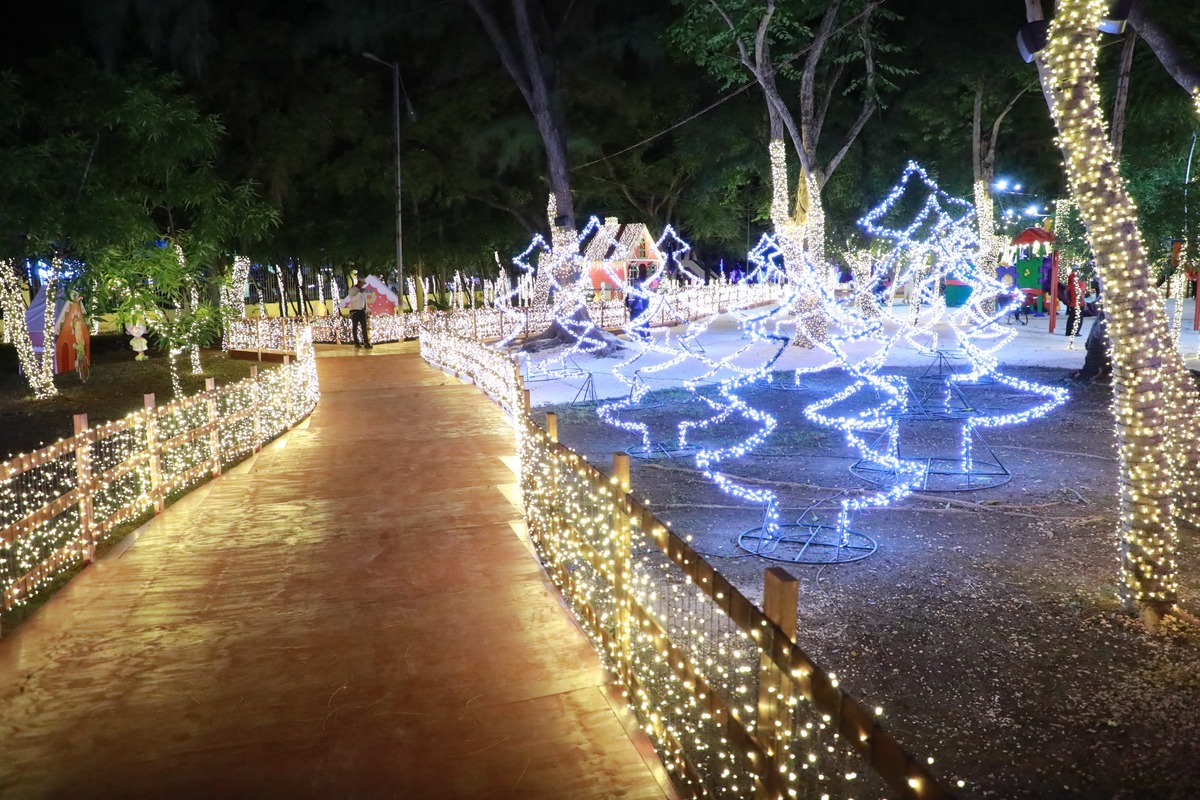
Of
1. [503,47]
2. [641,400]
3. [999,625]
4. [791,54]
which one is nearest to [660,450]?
[641,400]

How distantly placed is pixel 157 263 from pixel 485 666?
1482 centimetres

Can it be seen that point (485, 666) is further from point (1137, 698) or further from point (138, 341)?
point (138, 341)

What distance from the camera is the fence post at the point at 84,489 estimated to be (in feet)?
22.7

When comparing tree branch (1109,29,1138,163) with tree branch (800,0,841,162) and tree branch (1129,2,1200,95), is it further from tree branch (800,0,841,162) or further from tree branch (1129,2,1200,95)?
tree branch (800,0,841,162)

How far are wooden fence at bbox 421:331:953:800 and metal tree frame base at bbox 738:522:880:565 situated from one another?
2.84 feet

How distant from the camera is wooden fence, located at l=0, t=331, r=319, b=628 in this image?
20.8ft

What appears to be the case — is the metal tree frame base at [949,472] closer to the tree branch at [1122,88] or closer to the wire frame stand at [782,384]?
the wire frame stand at [782,384]

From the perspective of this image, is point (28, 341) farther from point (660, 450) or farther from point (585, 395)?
point (660, 450)

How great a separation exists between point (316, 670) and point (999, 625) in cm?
402

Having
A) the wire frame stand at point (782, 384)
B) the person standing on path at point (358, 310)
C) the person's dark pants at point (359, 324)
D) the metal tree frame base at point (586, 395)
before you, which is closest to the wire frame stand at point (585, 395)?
the metal tree frame base at point (586, 395)

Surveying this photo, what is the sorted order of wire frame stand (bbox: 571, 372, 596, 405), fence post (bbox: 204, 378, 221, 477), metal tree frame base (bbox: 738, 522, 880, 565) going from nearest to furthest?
1. metal tree frame base (bbox: 738, 522, 880, 565)
2. fence post (bbox: 204, 378, 221, 477)
3. wire frame stand (bbox: 571, 372, 596, 405)

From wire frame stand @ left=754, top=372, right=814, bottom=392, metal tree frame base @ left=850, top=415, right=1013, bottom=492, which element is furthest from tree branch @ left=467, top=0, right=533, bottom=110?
metal tree frame base @ left=850, top=415, right=1013, bottom=492

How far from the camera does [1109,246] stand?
249 inches

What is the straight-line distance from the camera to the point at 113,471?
7465 mm
